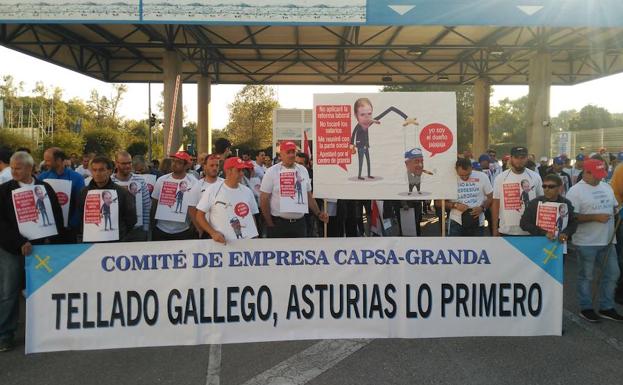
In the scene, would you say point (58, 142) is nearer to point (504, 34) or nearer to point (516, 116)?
point (504, 34)

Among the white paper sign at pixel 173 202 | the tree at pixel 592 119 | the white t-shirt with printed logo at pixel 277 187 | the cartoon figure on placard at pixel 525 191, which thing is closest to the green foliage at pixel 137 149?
the white paper sign at pixel 173 202

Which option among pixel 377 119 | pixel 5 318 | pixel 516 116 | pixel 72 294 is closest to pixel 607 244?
pixel 377 119

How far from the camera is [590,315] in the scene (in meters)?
5.31

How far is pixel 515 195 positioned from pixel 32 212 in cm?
508

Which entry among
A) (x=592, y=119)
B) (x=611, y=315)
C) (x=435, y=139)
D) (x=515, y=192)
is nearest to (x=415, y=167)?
(x=435, y=139)

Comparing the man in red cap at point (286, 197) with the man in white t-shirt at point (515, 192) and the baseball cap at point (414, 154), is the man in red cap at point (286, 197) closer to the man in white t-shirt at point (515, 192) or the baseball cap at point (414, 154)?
the baseball cap at point (414, 154)

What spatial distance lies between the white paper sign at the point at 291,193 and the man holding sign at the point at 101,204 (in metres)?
1.73

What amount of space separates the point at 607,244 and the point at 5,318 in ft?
20.2

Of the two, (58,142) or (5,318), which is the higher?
(58,142)

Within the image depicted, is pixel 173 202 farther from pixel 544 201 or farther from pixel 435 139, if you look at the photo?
pixel 544 201

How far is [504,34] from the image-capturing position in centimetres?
1734

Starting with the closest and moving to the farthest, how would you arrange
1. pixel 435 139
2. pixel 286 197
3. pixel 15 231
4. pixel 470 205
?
pixel 15 231, pixel 435 139, pixel 286 197, pixel 470 205

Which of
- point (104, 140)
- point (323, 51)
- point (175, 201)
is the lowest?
point (175, 201)

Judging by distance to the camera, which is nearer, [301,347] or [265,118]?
[301,347]
